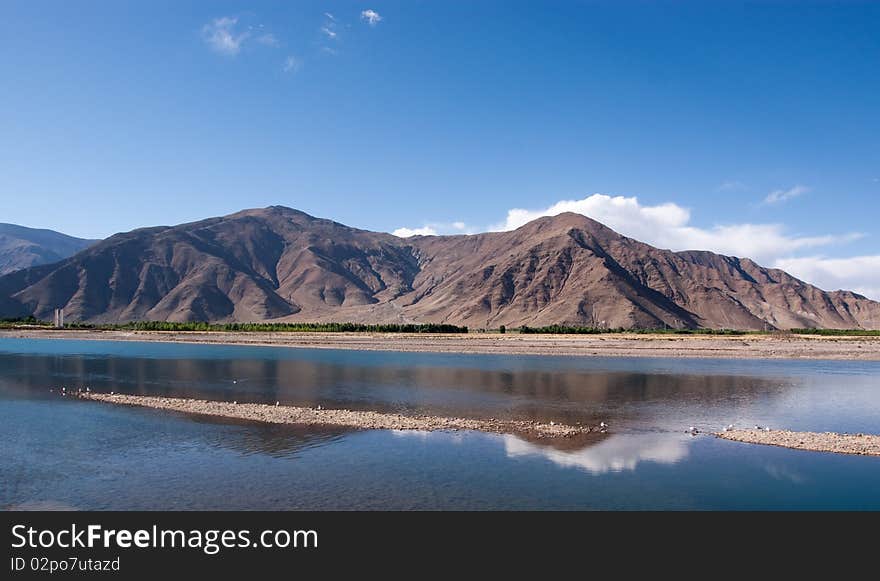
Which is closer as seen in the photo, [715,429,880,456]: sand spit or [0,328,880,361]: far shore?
[715,429,880,456]: sand spit

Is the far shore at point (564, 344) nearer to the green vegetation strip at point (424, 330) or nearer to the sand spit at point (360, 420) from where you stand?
the green vegetation strip at point (424, 330)

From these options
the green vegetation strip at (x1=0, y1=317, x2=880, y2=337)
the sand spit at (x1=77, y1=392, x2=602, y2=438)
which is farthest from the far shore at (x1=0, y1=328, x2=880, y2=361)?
the sand spit at (x1=77, y1=392, x2=602, y2=438)

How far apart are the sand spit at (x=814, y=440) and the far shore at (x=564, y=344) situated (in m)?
65.5

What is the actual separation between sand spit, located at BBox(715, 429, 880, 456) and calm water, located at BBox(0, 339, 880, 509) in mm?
1308

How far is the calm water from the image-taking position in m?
21.1

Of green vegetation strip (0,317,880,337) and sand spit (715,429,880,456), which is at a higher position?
green vegetation strip (0,317,880,337)

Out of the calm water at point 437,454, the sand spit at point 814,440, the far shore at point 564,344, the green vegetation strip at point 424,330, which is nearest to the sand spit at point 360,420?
the calm water at point 437,454

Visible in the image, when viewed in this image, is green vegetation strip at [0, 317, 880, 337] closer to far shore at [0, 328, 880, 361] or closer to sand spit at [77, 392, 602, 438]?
far shore at [0, 328, 880, 361]

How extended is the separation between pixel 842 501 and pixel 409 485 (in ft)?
48.9

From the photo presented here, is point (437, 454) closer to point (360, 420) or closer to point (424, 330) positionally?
point (360, 420)

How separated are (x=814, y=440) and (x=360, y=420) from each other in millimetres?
23512

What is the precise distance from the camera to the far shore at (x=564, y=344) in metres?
98.1
